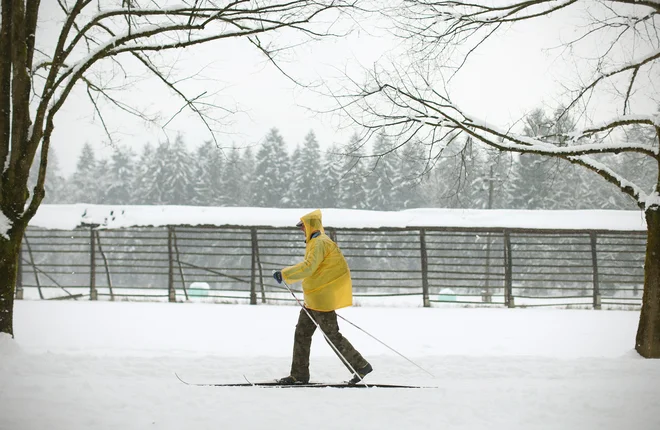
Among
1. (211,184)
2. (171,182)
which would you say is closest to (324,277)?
(211,184)

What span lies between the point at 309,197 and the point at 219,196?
25.9ft

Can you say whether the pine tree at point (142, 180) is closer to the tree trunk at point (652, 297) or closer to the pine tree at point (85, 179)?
the pine tree at point (85, 179)

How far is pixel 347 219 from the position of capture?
499 inches

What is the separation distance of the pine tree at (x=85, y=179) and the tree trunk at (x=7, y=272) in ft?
166

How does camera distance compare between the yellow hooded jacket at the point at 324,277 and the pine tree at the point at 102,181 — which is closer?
the yellow hooded jacket at the point at 324,277

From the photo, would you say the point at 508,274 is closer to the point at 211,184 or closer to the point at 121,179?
the point at 211,184

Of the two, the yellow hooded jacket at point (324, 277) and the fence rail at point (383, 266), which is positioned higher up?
the yellow hooded jacket at point (324, 277)

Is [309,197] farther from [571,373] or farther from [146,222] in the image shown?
[571,373]

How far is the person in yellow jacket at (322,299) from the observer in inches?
196

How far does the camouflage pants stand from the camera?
5.02 meters

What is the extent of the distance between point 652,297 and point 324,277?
4214 millimetres

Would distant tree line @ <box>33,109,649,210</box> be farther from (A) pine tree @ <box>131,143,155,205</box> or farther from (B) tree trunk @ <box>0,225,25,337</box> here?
(B) tree trunk @ <box>0,225,25,337</box>

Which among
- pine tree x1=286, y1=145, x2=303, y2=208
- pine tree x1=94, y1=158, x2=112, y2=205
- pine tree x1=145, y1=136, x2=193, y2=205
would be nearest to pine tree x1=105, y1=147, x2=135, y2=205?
pine tree x1=94, y1=158, x2=112, y2=205

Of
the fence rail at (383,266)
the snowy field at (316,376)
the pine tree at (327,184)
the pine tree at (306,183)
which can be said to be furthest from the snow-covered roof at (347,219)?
the pine tree at (306,183)
